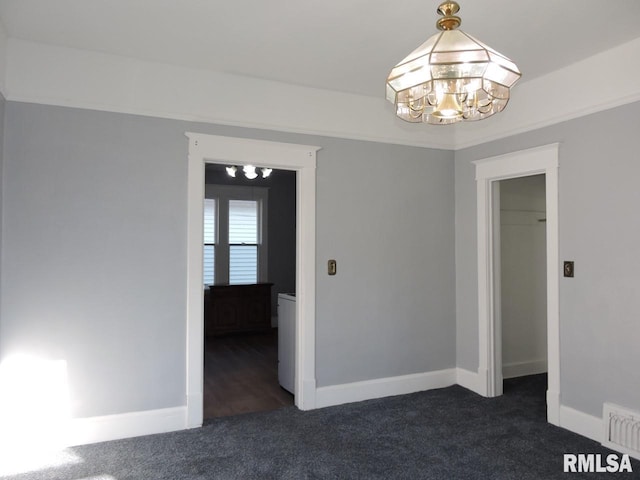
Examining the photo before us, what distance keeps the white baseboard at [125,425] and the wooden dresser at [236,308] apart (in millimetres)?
3525

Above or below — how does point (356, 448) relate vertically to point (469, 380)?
below

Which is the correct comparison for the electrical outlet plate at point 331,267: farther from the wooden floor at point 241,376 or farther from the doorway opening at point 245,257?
the doorway opening at point 245,257

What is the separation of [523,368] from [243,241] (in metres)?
4.63

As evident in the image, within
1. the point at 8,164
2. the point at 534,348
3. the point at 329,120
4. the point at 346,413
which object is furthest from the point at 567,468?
the point at 8,164

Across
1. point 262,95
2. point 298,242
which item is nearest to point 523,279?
point 298,242

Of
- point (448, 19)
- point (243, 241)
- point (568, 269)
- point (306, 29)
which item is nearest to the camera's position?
point (448, 19)

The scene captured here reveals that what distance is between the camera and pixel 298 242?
403cm

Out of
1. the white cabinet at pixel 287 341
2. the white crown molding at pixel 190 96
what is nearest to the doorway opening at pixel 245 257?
the white cabinet at pixel 287 341

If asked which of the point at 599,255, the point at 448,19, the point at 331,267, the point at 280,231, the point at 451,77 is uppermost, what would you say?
the point at 448,19

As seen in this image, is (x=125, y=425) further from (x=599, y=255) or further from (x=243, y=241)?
(x=243, y=241)

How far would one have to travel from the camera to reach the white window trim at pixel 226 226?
7.56 metres

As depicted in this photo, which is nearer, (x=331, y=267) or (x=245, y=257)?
(x=331, y=267)

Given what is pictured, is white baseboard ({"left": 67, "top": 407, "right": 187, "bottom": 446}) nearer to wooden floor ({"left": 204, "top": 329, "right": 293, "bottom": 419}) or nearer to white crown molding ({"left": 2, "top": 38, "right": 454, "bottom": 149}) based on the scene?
wooden floor ({"left": 204, "top": 329, "right": 293, "bottom": 419})

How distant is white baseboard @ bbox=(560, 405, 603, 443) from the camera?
3.33m
